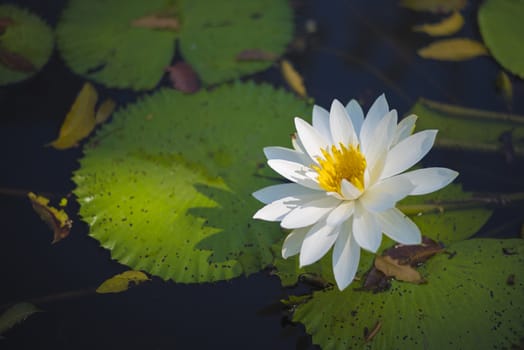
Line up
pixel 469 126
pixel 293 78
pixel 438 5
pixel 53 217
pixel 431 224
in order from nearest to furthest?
pixel 431 224
pixel 53 217
pixel 469 126
pixel 293 78
pixel 438 5

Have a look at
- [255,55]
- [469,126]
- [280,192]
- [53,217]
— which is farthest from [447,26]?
[53,217]

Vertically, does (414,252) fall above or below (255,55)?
below

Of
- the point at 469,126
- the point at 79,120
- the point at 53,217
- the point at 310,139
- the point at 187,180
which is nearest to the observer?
the point at 310,139

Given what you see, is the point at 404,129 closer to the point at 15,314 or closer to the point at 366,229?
the point at 366,229

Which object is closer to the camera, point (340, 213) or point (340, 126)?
point (340, 213)

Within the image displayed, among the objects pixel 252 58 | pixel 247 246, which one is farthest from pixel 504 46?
pixel 247 246

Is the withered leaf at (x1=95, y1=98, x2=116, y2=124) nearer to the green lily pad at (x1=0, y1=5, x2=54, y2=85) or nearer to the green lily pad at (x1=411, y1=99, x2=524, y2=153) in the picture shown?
the green lily pad at (x1=0, y1=5, x2=54, y2=85)

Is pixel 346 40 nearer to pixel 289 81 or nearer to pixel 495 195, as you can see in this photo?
pixel 289 81
